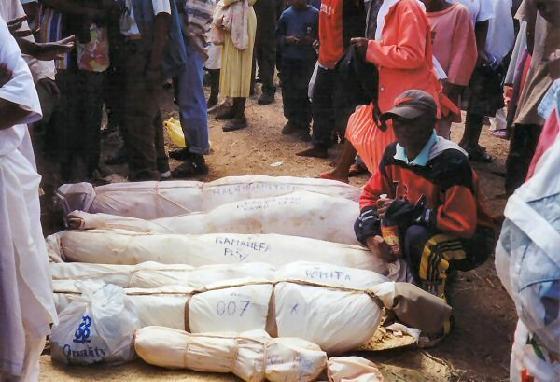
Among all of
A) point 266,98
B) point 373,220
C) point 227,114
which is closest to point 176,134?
point 227,114

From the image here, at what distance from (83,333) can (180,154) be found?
3525 mm

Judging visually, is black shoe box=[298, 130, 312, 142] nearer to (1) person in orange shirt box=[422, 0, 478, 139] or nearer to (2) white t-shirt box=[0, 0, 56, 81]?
(1) person in orange shirt box=[422, 0, 478, 139]

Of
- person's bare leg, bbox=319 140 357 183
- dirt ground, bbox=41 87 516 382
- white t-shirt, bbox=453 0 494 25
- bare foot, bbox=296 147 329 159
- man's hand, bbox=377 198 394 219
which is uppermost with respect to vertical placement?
white t-shirt, bbox=453 0 494 25

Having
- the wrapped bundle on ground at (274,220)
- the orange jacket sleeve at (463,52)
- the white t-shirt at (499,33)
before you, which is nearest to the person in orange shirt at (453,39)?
the orange jacket sleeve at (463,52)

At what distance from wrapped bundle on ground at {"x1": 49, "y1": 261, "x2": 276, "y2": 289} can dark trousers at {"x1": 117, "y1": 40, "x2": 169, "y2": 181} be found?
1.86 meters

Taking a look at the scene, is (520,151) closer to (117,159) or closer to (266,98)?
(117,159)

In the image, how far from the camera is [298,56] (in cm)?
732

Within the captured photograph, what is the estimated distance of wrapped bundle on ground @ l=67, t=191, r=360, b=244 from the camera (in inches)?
164

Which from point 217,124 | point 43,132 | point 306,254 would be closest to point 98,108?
point 43,132

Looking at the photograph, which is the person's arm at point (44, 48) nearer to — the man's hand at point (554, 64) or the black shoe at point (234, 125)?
the man's hand at point (554, 64)

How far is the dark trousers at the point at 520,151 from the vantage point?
4.95 metres

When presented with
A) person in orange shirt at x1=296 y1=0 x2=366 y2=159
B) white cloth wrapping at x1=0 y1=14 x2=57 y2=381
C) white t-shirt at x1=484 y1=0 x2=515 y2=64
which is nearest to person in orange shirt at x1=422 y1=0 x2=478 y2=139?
white t-shirt at x1=484 y1=0 x2=515 y2=64

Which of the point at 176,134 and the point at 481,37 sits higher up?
the point at 481,37

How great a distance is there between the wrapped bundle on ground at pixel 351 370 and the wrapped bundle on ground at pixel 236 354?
5 cm
